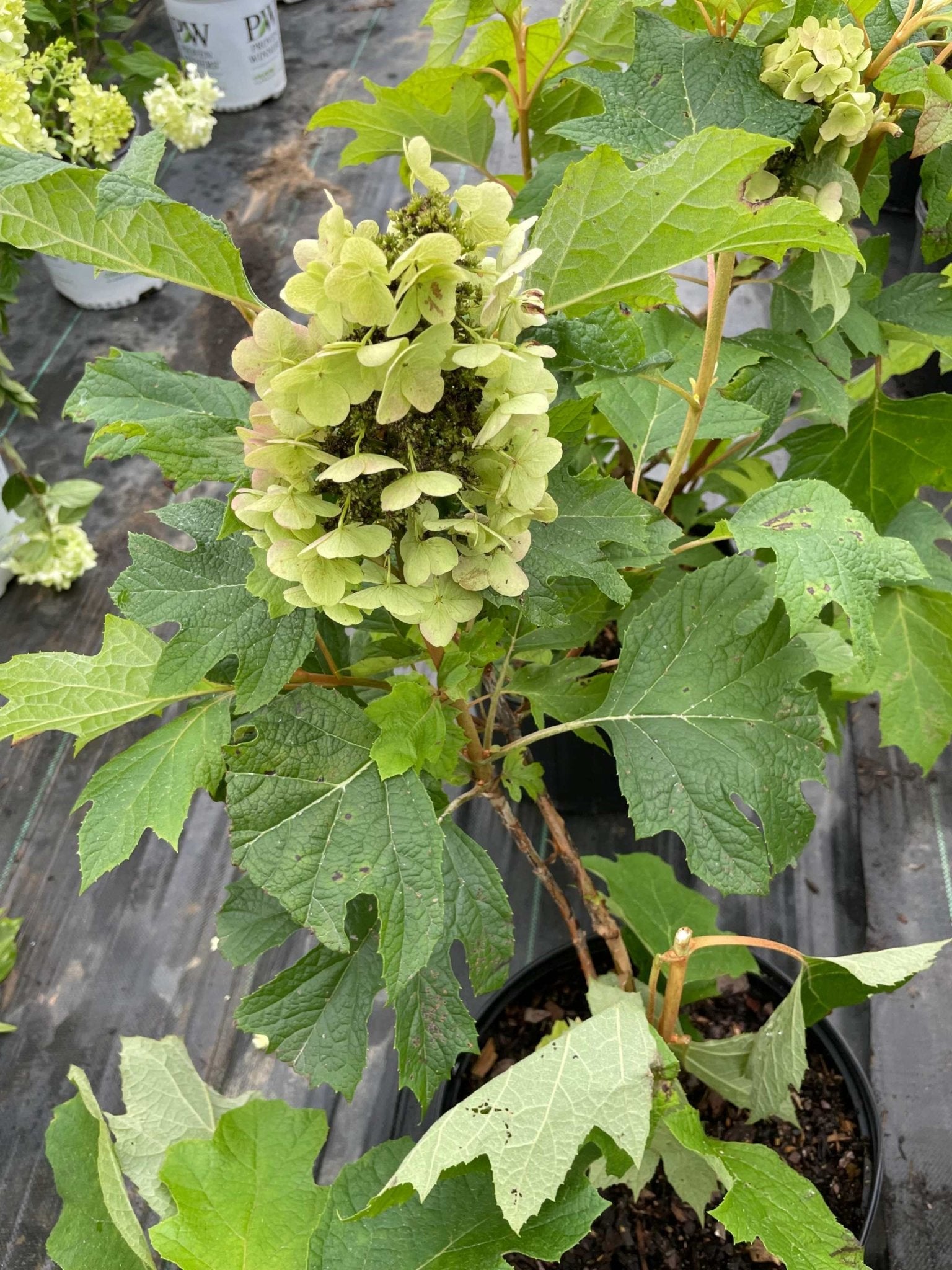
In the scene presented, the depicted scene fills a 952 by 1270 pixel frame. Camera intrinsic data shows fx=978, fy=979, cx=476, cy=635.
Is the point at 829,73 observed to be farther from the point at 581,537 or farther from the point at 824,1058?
the point at 824,1058

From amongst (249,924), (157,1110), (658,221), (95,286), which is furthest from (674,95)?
(95,286)

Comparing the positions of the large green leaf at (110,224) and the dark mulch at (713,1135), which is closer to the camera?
the large green leaf at (110,224)

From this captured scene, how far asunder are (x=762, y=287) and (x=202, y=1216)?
6.73 feet

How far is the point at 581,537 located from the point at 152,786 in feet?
1.20

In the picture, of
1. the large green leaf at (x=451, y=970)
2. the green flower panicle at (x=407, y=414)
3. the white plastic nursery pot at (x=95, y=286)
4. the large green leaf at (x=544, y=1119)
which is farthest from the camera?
the white plastic nursery pot at (x=95, y=286)

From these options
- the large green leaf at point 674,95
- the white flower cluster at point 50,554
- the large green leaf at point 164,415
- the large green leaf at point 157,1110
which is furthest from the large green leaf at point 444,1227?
the white flower cluster at point 50,554

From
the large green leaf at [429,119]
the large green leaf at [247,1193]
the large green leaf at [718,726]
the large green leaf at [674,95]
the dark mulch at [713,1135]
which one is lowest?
the dark mulch at [713,1135]

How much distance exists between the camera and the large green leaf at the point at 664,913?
972 millimetres

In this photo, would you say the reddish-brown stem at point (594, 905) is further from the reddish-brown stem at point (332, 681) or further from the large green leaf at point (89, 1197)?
the large green leaf at point (89, 1197)

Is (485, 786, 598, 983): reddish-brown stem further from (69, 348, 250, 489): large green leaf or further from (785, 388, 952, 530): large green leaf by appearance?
(785, 388, 952, 530): large green leaf

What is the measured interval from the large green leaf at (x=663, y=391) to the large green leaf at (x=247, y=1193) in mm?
649

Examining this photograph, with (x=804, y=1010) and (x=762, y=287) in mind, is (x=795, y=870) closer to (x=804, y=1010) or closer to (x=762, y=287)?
(x=804, y=1010)

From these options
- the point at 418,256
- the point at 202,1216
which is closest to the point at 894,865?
the point at 202,1216

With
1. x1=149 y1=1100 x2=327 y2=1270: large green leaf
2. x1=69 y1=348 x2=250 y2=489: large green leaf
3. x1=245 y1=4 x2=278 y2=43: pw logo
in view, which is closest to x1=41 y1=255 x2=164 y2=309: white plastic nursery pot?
x1=245 y1=4 x2=278 y2=43: pw logo
